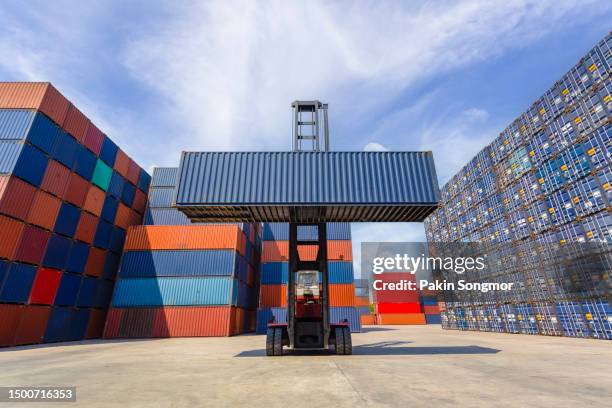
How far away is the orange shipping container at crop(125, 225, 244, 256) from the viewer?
929 inches

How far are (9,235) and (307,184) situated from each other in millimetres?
16453

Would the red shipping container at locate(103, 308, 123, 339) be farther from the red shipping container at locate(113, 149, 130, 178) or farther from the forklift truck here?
the forklift truck

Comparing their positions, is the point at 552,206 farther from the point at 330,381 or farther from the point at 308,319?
the point at 330,381

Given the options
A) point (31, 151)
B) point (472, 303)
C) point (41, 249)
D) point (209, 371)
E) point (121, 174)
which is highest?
point (121, 174)

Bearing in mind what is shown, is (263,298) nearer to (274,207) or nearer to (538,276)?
(274,207)

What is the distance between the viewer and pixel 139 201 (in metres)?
28.2

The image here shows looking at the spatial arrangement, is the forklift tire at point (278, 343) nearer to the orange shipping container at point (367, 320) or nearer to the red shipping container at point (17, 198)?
the red shipping container at point (17, 198)

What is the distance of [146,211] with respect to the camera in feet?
91.7

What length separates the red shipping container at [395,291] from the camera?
55.6 meters

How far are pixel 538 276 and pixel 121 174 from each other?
3469cm

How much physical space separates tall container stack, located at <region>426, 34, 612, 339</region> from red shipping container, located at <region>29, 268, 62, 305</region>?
26.6 metres

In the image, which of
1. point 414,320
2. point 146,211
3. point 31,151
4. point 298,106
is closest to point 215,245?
point 146,211

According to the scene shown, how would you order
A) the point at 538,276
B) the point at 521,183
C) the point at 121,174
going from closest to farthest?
the point at 538,276, the point at 521,183, the point at 121,174

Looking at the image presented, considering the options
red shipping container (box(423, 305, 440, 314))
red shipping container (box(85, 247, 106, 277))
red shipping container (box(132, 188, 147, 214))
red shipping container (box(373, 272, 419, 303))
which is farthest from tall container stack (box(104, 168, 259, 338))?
red shipping container (box(423, 305, 440, 314))
